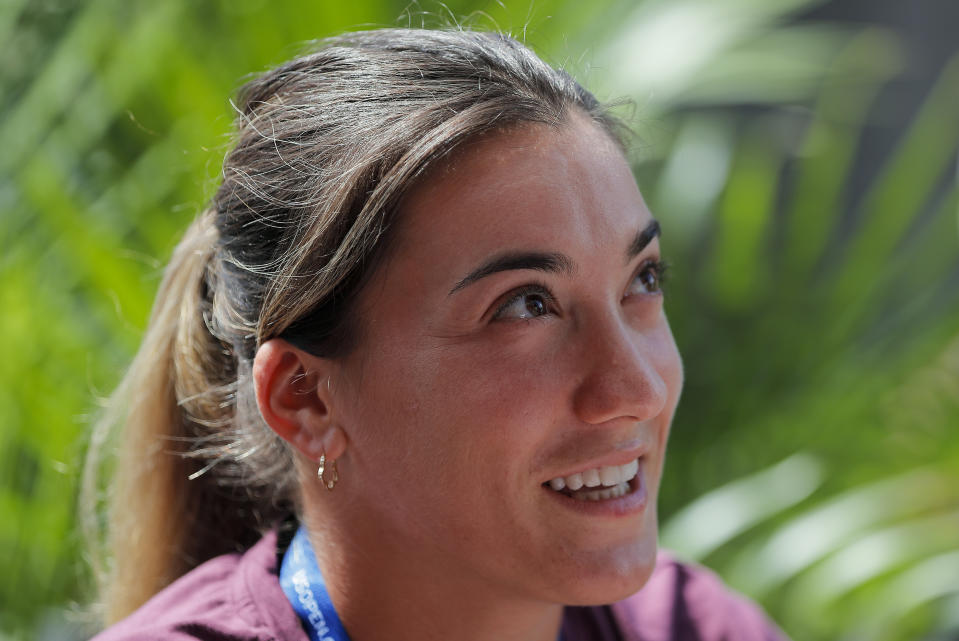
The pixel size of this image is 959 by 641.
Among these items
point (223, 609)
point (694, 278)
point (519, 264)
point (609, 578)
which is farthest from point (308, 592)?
point (694, 278)

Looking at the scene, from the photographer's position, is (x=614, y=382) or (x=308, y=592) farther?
(x=308, y=592)

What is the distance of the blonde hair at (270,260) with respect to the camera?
1.22 meters

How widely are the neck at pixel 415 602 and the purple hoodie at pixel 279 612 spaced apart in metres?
0.08

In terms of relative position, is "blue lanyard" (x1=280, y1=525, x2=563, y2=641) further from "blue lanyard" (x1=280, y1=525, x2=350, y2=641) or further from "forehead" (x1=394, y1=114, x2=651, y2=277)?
"forehead" (x1=394, y1=114, x2=651, y2=277)

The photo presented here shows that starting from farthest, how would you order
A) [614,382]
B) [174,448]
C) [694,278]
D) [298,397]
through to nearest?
[694,278]
[174,448]
[298,397]
[614,382]

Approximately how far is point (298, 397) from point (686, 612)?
687 millimetres

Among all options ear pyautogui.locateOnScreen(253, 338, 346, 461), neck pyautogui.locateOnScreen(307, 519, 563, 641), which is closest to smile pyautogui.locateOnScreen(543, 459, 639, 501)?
neck pyautogui.locateOnScreen(307, 519, 563, 641)

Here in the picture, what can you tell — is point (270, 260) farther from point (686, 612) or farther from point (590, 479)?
point (686, 612)

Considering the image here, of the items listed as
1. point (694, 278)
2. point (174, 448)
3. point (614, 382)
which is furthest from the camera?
point (694, 278)

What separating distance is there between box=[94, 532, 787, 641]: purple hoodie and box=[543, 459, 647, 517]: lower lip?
0.35 m

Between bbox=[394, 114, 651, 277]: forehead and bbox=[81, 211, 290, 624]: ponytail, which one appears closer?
bbox=[394, 114, 651, 277]: forehead

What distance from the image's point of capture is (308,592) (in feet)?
4.47

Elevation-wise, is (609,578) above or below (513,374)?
below

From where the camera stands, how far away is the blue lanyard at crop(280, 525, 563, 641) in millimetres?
1333
